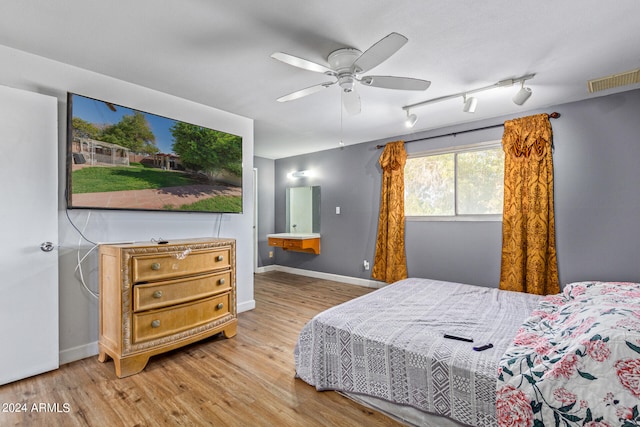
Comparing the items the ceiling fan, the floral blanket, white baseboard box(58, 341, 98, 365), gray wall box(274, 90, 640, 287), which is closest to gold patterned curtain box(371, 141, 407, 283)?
gray wall box(274, 90, 640, 287)

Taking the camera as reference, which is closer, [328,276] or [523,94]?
[523,94]

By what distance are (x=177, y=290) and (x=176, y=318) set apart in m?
0.23

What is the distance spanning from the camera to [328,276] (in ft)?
17.6

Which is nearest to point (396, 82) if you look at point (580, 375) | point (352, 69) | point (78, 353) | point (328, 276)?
point (352, 69)

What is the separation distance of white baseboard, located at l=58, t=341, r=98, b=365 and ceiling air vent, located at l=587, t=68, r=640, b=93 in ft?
16.2

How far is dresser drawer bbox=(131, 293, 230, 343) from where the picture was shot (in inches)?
88.3

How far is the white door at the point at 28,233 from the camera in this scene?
2.07m

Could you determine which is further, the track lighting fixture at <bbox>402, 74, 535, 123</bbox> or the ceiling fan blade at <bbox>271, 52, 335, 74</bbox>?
the track lighting fixture at <bbox>402, 74, 535, 123</bbox>

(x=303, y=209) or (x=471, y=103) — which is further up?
(x=471, y=103)

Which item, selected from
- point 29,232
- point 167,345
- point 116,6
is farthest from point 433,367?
point 29,232

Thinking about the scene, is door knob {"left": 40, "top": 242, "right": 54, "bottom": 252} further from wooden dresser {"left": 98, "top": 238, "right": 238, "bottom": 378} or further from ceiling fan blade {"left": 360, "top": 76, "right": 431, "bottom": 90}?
ceiling fan blade {"left": 360, "top": 76, "right": 431, "bottom": 90}

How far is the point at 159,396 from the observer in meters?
1.91

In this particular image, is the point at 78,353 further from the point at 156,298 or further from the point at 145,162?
the point at 145,162

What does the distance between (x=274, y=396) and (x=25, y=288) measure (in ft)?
6.41
